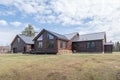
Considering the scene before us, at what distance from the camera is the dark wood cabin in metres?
34.8

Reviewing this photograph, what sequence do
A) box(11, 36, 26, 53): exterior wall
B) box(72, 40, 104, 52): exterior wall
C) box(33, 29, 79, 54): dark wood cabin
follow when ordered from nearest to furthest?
box(33, 29, 79, 54): dark wood cabin, box(72, 40, 104, 52): exterior wall, box(11, 36, 26, 53): exterior wall

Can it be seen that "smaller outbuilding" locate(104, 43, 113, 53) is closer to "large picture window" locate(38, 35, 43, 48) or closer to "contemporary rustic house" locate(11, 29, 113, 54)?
"contemporary rustic house" locate(11, 29, 113, 54)

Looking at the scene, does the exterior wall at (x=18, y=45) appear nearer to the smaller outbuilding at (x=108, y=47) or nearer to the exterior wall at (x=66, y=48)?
the exterior wall at (x=66, y=48)

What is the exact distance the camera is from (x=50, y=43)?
1409 inches

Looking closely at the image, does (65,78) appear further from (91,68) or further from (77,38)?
(77,38)

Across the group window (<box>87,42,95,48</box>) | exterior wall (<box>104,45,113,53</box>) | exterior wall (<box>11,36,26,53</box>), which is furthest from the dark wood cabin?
exterior wall (<box>11,36,26,53</box>)

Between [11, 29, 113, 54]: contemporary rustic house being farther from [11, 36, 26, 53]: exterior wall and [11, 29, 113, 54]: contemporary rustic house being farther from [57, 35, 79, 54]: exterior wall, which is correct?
[11, 36, 26, 53]: exterior wall

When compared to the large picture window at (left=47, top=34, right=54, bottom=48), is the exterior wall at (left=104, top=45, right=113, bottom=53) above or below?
below

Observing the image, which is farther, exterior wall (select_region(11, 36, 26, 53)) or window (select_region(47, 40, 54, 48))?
exterior wall (select_region(11, 36, 26, 53))

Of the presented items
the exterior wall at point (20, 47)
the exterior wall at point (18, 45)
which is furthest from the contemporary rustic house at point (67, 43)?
the exterior wall at point (18, 45)

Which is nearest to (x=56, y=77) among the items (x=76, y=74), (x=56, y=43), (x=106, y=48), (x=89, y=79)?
(x=76, y=74)

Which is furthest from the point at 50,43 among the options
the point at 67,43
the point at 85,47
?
the point at 85,47

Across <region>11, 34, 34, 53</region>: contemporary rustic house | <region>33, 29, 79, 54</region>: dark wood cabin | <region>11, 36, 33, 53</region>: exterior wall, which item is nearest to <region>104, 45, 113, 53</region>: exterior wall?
<region>33, 29, 79, 54</region>: dark wood cabin

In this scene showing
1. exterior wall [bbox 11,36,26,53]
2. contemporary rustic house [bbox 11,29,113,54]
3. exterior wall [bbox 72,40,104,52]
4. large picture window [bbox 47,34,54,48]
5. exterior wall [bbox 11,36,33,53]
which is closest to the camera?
contemporary rustic house [bbox 11,29,113,54]
